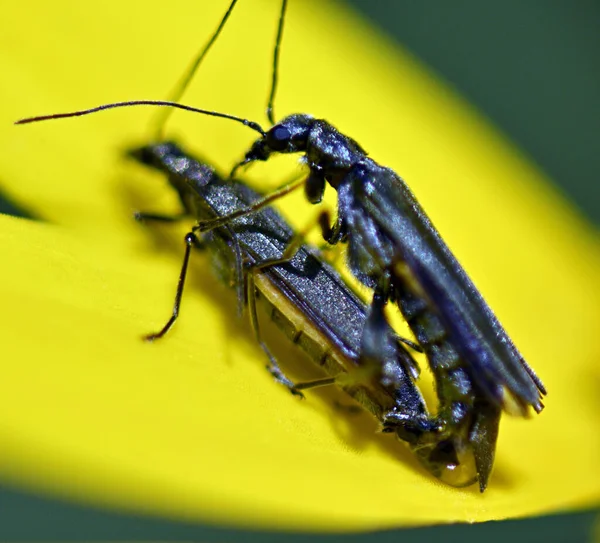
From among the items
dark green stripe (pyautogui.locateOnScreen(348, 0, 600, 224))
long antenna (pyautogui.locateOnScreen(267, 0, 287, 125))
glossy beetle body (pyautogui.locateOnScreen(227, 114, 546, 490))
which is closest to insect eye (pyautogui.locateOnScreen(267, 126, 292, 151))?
glossy beetle body (pyautogui.locateOnScreen(227, 114, 546, 490))

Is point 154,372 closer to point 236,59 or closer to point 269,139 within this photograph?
point 269,139

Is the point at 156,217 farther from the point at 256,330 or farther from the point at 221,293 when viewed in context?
the point at 256,330

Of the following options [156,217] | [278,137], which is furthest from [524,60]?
[156,217]

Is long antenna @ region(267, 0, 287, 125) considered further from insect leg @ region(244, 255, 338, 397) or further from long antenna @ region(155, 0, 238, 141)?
insect leg @ region(244, 255, 338, 397)

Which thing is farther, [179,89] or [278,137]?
[179,89]

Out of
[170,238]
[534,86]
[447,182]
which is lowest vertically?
[170,238]

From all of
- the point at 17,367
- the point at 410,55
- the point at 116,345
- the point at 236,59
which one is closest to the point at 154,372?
the point at 116,345

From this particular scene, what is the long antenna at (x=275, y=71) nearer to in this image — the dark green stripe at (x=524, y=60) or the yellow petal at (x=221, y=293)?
the yellow petal at (x=221, y=293)
